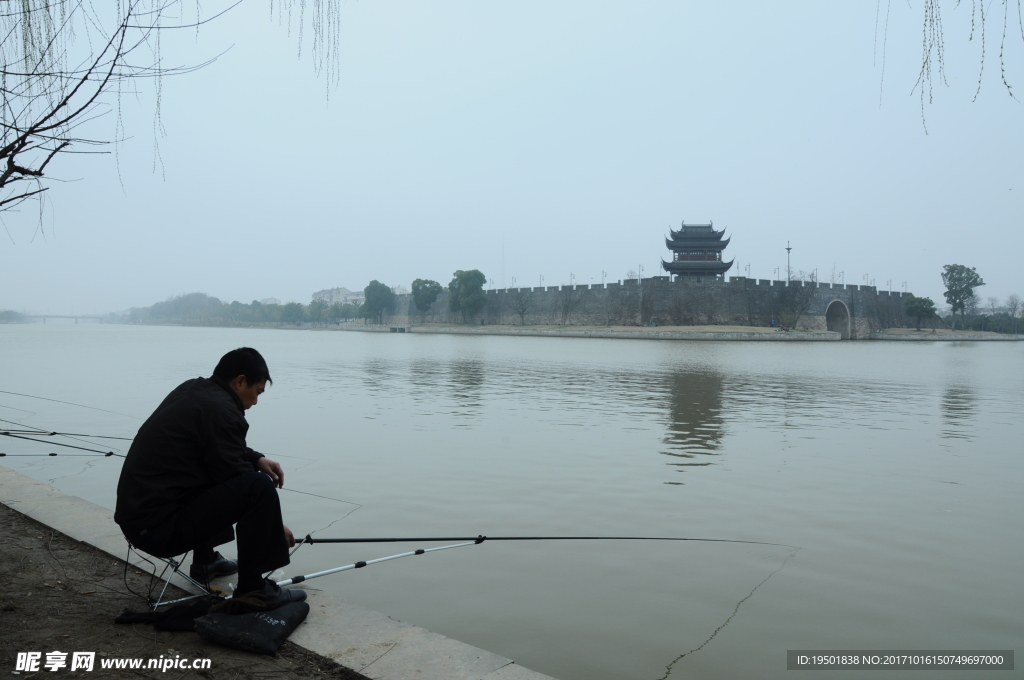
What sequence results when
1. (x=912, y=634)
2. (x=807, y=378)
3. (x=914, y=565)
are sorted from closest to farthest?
(x=912, y=634) < (x=914, y=565) < (x=807, y=378)

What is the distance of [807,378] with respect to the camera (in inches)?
561

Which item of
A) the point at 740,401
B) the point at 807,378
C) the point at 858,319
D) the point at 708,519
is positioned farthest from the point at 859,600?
the point at 858,319

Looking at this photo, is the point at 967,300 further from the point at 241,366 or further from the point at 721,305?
the point at 241,366

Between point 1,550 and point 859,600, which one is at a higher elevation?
point 1,550

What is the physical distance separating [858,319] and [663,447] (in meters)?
49.1

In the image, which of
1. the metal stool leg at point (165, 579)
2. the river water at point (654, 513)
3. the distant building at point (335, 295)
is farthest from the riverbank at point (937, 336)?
the distant building at point (335, 295)

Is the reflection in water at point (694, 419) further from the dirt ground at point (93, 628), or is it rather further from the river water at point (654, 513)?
the dirt ground at point (93, 628)

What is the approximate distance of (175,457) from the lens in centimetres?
214

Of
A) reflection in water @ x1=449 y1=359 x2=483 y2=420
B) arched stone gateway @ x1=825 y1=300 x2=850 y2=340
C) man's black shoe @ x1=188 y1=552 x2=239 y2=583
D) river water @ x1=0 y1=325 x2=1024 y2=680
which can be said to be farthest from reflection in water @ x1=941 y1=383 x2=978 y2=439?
arched stone gateway @ x1=825 y1=300 x2=850 y2=340

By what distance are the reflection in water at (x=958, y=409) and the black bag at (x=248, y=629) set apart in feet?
23.6

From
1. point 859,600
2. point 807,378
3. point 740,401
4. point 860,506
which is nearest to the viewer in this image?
point 859,600

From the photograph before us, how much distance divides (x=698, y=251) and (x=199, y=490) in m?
54.0

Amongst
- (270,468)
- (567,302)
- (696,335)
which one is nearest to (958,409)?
(270,468)

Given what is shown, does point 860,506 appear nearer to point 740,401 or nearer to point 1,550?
point 1,550
